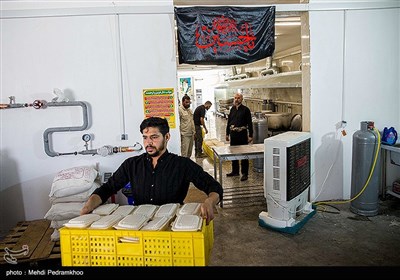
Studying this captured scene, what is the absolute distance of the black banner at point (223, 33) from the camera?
14.5 ft

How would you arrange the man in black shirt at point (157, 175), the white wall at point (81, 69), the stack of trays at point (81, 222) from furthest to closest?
the white wall at point (81, 69)
the man in black shirt at point (157, 175)
the stack of trays at point (81, 222)

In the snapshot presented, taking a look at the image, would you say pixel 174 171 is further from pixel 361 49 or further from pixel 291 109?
pixel 291 109

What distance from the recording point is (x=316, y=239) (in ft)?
12.8

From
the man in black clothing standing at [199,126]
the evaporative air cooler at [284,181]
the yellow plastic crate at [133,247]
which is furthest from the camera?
the man in black clothing standing at [199,126]

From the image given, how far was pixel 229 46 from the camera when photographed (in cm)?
451

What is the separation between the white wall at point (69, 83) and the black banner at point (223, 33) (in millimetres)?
218

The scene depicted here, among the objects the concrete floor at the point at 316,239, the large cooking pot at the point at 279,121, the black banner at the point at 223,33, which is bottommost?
the concrete floor at the point at 316,239

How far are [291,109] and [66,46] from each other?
20.1 feet

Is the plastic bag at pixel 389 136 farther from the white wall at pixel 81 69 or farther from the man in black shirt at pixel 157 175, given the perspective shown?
the man in black shirt at pixel 157 175

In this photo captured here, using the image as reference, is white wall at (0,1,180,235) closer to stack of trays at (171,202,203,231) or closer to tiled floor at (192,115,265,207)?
tiled floor at (192,115,265,207)

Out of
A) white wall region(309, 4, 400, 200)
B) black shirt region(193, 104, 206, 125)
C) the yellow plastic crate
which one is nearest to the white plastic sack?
the yellow plastic crate

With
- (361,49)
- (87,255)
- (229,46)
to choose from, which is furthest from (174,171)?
(361,49)

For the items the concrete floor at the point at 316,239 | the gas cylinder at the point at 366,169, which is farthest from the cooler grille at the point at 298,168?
the gas cylinder at the point at 366,169

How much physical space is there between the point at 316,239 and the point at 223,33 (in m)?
2.96
